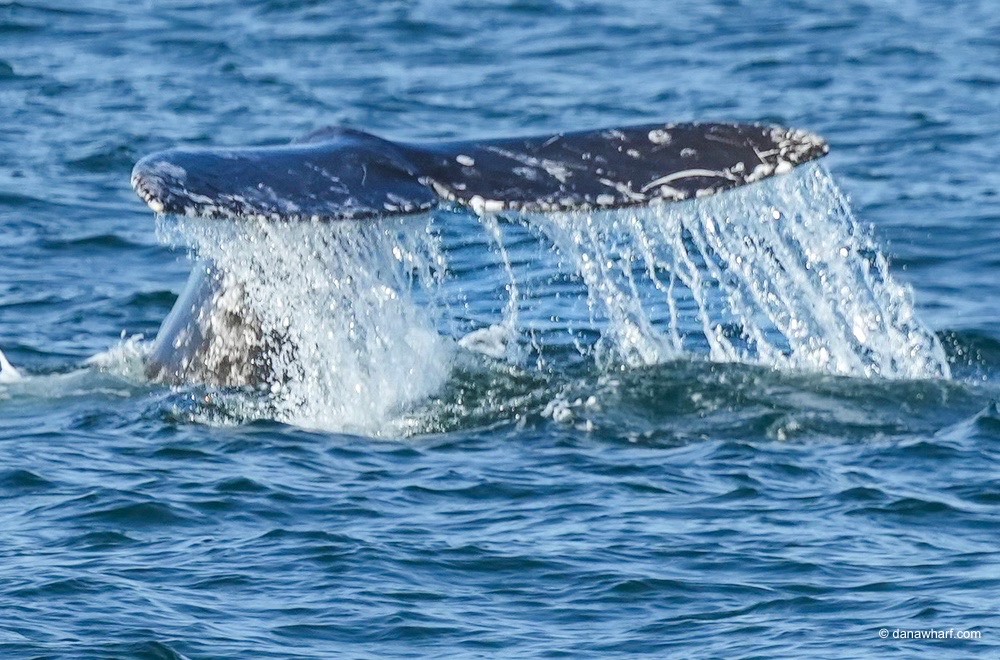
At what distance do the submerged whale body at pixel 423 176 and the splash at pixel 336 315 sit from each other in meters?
0.10

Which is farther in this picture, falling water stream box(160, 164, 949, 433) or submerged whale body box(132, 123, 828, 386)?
falling water stream box(160, 164, 949, 433)

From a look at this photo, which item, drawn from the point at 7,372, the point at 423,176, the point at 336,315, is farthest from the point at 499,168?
the point at 7,372

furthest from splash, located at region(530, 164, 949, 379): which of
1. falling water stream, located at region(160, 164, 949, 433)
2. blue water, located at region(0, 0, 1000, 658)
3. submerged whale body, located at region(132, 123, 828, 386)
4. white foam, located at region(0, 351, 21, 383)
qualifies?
white foam, located at region(0, 351, 21, 383)

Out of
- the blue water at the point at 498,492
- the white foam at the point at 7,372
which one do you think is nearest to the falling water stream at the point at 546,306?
the blue water at the point at 498,492

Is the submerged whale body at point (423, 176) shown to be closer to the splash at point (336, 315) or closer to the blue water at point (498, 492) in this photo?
the splash at point (336, 315)

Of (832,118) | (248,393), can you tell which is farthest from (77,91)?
(248,393)

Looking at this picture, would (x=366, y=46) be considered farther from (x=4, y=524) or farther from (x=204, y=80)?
(x=4, y=524)

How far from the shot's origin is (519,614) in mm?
8227

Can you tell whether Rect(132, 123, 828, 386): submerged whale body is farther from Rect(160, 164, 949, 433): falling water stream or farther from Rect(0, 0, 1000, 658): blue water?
Rect(0, 0, 1000, 658): blue water

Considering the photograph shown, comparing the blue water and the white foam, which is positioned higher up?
the white foam

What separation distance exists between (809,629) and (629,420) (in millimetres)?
2730

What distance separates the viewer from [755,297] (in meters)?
12.5

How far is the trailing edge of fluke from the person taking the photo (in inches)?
349

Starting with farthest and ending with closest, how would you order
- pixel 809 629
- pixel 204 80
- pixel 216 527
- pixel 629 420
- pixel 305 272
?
1. pixel 204 80
2. pixel 629 420
3. pixel 305 272
4. pixel 216 527
5. pixel 809 629
